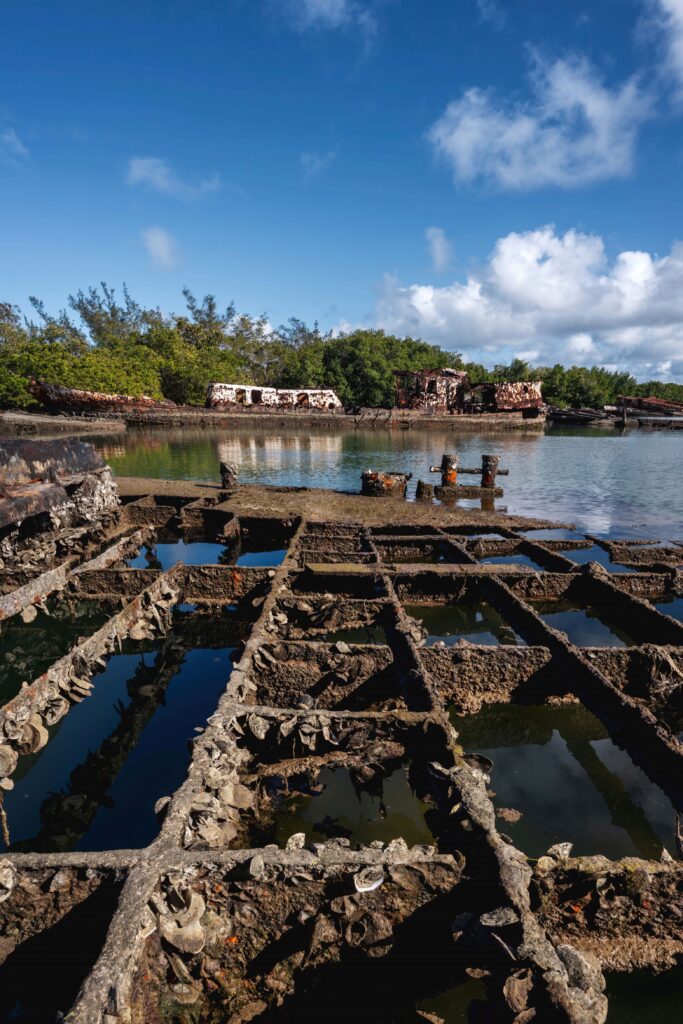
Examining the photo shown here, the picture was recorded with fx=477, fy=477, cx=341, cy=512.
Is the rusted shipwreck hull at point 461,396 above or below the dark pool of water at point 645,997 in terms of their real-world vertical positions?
above

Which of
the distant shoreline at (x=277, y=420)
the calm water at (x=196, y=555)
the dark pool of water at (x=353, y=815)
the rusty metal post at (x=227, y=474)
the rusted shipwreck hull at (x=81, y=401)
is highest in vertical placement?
the rusted shipwreck hull at (x=81, y=401)

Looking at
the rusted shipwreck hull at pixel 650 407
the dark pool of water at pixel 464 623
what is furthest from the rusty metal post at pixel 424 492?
the rusted shipwreck hull at pixel 650 407

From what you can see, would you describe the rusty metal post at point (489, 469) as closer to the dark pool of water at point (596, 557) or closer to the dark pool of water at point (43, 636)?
the dark pool of water at point (596, 557)

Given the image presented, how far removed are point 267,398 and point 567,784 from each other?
6095 cm

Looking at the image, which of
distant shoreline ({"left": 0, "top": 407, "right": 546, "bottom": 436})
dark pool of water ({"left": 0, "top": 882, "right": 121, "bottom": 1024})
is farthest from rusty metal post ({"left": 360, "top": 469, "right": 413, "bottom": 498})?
distant shoreline ({"left": 0, "top": 407, "right": 546, "bottom": 436})

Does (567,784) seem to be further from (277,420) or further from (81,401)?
(81,401)

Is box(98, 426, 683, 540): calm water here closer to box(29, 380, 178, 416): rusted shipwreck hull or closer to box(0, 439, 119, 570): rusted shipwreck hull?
Result: box(29, 380, 178, 416): rusted shipwreck hull

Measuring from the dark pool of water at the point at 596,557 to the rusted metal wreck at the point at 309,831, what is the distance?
3.34 m

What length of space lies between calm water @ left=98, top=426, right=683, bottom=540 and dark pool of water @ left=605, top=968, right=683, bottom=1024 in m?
13.5

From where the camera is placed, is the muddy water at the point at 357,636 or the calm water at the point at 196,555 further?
the calm water at the point at 196,555

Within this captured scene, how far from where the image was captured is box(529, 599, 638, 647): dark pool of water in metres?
8.66

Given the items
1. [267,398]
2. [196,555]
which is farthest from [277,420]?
[196,555]

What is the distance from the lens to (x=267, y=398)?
62281mm

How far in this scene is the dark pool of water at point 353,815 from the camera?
14.6 ft
